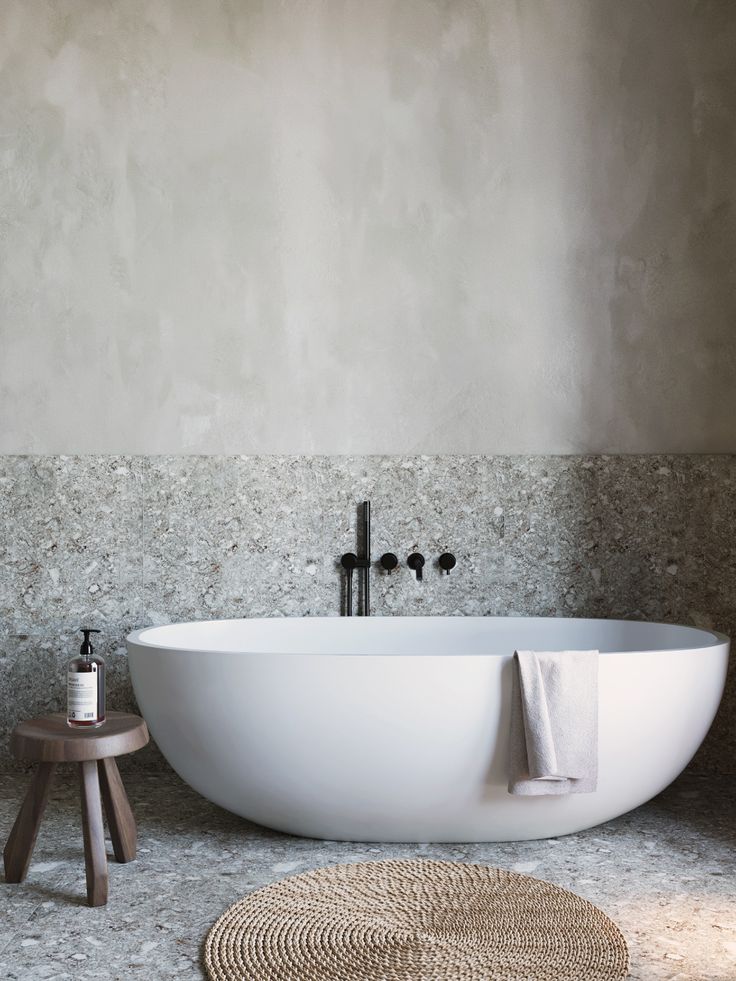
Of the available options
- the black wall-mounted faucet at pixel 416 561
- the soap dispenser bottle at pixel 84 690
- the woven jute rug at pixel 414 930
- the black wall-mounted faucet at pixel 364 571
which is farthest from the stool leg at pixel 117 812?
the black wall-mounted faucet at pixel 416 561

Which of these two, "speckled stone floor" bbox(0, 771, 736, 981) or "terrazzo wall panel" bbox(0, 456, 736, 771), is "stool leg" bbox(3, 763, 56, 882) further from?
"terrazzo wall panel" bbox(0, 456, 736, 771)

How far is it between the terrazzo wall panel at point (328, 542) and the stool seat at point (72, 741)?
1.11 metres

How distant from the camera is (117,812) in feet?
8.78

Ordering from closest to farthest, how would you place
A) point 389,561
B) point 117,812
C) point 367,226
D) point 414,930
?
1. point 414,930
2. point 117,812
3. point 389,561
4. point 367,226

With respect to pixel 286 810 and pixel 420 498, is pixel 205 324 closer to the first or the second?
pixel 420 498

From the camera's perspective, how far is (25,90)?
12.2ft

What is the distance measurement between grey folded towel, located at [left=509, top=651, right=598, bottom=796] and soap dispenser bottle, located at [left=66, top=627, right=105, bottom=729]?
1.10 meters

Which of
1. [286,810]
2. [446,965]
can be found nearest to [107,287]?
[286,810]

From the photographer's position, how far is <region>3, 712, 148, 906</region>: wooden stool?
96.1 inches

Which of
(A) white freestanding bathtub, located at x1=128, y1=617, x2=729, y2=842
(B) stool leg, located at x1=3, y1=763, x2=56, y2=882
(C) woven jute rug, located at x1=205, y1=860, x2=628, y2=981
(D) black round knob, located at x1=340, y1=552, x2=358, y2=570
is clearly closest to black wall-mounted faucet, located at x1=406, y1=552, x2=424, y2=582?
(D) black round knob, located at x1=340, y1=552, x2=358, y2=570

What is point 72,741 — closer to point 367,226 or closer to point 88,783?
point 88,783

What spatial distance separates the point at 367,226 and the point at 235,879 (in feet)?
7.83

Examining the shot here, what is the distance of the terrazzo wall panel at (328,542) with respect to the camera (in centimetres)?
370

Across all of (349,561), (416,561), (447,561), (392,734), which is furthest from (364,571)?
(392,734)
